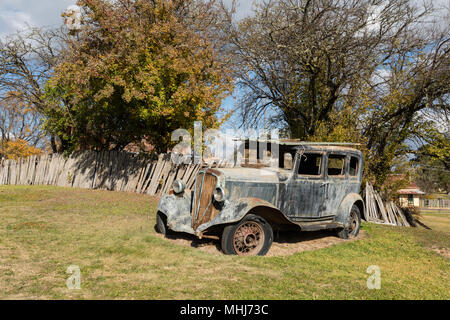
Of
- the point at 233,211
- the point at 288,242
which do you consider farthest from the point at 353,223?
the point at 233,211

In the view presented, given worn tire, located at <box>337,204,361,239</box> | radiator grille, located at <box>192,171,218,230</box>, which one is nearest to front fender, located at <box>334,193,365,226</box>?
worn tire, located at <box>337,204,361,239</box>

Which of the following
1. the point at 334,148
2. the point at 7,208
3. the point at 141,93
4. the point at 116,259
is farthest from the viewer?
the point at 141,93

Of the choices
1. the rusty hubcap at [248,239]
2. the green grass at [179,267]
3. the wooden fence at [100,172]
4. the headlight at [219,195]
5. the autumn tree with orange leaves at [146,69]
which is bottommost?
the green grass at [179,267]

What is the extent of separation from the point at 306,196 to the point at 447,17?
472 inches

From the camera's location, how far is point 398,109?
44.4 ft

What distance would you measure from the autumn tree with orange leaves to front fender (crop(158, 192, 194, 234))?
5471 millimetres

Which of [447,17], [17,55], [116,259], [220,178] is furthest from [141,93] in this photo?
[447,17]

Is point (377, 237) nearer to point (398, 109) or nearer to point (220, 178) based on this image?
point (220, 178)

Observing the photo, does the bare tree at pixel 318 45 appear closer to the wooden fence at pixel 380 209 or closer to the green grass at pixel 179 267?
the wooden fence at pixel 380 209

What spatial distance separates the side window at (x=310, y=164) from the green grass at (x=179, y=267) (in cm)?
156

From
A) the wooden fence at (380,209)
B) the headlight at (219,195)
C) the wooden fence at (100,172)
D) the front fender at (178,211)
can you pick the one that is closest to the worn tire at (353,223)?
the headlight at (219,195)

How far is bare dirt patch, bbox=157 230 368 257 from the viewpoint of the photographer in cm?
570

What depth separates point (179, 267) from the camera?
4.46 metres

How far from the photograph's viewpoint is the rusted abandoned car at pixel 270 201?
5.28 m
